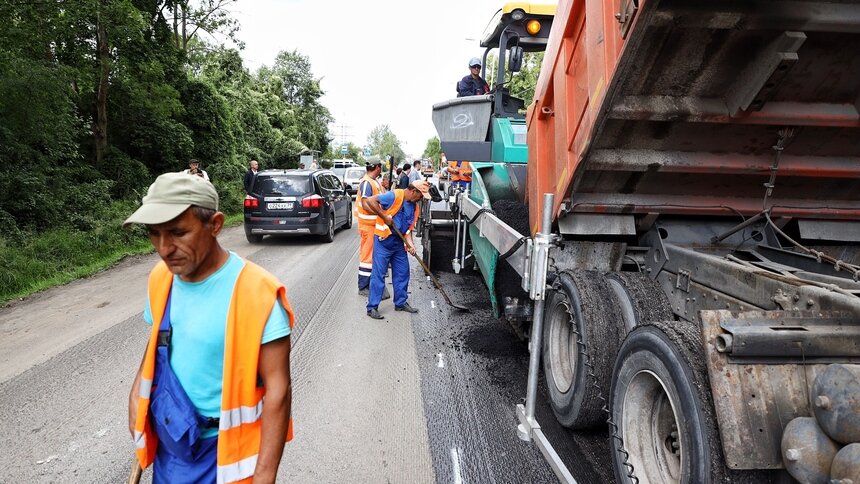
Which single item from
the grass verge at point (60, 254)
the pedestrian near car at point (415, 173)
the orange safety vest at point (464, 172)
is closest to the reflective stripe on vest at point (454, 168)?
the orange safety vest at point (464, 172)

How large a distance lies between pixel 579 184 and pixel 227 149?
2010 centimetres

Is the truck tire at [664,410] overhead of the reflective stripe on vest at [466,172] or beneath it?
beneath

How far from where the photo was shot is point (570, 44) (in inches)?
123

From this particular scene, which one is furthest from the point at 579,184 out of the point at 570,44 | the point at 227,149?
the point at 227,149

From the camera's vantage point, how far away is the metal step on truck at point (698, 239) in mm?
1778

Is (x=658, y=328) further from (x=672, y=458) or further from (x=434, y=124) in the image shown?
(x=434, y=124)

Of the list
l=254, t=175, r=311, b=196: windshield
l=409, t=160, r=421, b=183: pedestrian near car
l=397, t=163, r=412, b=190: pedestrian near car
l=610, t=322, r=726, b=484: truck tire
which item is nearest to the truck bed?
l=610, t=322, r=726, b=484: truck tire

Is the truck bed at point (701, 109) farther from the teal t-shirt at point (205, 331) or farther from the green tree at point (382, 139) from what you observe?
the green tree at point (382, 139)

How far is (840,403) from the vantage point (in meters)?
1.53

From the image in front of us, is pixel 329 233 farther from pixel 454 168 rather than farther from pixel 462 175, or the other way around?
pixel 462 175

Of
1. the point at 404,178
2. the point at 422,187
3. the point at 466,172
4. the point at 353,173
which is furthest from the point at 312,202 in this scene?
the point at 353,173

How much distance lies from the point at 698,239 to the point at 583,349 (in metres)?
1.20

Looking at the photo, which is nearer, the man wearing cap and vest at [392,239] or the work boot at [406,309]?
the man wearing cap and vest at [392,239]

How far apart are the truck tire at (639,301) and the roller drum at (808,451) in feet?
4.30
